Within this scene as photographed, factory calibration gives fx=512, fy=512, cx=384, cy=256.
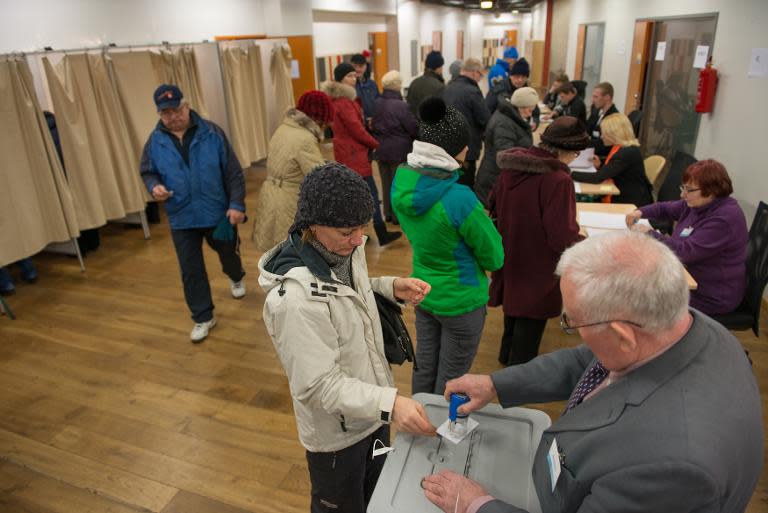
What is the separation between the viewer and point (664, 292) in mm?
906

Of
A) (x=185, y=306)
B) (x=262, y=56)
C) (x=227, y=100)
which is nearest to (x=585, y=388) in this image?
(x=185, y=306)

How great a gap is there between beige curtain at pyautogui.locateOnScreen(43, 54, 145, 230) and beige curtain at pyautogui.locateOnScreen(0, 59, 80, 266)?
1.04 ft

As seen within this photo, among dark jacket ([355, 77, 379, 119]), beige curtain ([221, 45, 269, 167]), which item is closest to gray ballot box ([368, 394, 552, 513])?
beige curtain ([221, 45, 269, 167])

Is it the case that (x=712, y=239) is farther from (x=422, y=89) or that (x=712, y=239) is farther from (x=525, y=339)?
(x=422, y=89)

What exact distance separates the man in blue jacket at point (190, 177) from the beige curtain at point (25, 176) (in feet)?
5.90

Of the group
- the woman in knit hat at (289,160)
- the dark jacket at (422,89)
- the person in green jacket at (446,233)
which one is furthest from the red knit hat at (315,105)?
the dark jacket at (422,89)

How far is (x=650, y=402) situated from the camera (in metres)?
0.91

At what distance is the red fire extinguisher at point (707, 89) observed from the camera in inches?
166

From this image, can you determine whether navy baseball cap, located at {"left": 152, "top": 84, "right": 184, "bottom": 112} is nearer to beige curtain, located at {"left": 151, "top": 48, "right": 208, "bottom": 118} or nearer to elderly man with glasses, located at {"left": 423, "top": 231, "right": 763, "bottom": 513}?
elderly man with glasses, located at {"left": 423, "top": 231, "right": 763, "bottom": 513}

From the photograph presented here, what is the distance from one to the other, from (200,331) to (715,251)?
10.2 ft

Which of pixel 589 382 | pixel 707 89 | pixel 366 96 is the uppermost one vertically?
pixel 707 89

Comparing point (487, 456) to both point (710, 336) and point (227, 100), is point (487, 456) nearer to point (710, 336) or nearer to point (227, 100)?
point (710, 336)

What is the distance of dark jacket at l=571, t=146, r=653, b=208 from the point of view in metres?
3.67

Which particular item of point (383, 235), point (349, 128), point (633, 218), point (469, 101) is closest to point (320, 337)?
point (633, 218)
